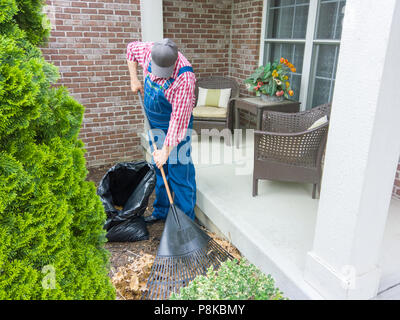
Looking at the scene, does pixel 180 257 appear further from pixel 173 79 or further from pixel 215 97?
→ pixel 215 97

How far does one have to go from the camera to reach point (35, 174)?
4.06 ft

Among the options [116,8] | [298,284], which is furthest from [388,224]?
[116,8]

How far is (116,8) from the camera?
169 inches

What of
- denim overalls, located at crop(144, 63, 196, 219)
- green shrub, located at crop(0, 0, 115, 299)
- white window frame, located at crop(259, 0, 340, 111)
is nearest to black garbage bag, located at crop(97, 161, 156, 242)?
denim overalls, located at crop(144, 63, 196, 219)

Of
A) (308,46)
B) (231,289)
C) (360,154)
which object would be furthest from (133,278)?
(308,46)

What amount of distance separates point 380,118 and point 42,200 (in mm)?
1470

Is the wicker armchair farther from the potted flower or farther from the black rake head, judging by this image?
the potted flower

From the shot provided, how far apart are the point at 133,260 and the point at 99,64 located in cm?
292

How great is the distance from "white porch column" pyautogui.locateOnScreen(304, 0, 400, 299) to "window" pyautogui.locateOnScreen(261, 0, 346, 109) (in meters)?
2.58

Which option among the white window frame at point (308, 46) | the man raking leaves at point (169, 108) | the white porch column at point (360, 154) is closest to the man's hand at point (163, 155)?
the man raking leaves at point (169, 108)

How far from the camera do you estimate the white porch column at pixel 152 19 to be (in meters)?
3.94

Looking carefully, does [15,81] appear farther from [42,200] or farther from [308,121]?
[308,121]

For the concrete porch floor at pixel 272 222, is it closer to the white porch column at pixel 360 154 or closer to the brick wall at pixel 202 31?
the white porch column at pixel 360 154

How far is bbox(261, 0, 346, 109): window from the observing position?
3.81 m
